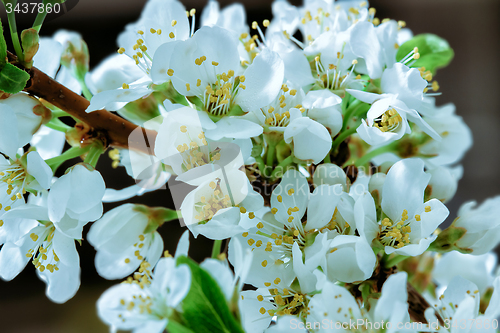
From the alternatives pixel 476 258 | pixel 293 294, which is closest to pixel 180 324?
pixel 293 294

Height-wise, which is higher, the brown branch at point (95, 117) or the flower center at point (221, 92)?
the flower center at point (221, 92)

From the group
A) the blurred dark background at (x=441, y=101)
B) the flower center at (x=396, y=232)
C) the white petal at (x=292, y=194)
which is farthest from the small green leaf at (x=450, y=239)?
the blurred dark background at (x=441, y=101)

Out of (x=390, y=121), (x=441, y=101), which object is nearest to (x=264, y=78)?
(x=390, y=121)

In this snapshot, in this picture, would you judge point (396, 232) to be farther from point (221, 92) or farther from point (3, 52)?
point (3, 52)

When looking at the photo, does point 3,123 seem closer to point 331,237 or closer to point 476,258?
point 331,237

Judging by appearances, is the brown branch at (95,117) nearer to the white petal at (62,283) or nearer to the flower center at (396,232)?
the white petal at (62,283)

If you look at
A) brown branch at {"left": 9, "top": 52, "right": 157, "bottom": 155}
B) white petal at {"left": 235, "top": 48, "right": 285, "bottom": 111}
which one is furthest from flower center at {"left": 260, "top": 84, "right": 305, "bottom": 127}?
brown branch at {"left": 9, "top": 52, "right": 157, "bottom": 155}

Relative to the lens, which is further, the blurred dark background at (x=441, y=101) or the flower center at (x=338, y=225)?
the blurred dark background at (x=441, y=101)
